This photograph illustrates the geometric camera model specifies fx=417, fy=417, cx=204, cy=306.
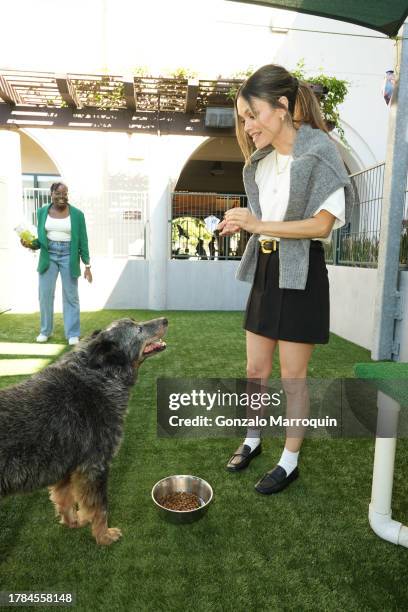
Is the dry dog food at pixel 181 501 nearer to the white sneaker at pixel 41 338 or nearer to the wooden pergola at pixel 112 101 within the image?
the white sneaker at pixel 41 338

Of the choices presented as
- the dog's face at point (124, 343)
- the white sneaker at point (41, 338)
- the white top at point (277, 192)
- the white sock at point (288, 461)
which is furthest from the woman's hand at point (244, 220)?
the white sneaker at point (41, 338)

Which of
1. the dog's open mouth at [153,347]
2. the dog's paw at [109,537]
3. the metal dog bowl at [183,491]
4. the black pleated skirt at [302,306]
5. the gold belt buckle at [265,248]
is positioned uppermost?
the gold belt buckle at [265,248]

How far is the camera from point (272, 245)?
7.20ft

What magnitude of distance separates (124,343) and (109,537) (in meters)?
0.94

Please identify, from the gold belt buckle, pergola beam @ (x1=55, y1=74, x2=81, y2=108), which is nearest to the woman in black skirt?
the gold belt buckle

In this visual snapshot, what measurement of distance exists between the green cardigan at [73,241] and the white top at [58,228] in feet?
0.16

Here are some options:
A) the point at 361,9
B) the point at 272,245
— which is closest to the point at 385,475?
the point at 272,245

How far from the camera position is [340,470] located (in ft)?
8.98

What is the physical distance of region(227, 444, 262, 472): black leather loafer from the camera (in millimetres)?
2666

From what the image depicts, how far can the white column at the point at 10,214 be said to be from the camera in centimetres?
876

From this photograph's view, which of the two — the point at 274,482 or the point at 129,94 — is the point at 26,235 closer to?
the point at 129,94

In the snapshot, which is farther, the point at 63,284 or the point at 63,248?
the point at 63,284

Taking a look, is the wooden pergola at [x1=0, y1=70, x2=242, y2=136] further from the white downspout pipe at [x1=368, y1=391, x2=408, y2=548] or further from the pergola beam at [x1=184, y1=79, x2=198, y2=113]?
the white downspout pipe at [x1=368, y1=391, x2=408, y2=548]

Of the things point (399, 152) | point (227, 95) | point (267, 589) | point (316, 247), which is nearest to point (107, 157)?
point (227, 95)
